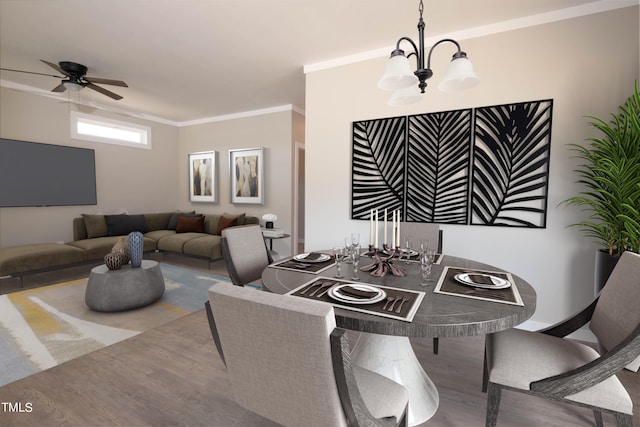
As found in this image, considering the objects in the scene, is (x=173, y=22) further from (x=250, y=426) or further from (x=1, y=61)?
(x=250, y=426)

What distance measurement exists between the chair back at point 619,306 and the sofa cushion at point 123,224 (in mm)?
5838

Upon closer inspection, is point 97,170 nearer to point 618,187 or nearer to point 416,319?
point 416,319

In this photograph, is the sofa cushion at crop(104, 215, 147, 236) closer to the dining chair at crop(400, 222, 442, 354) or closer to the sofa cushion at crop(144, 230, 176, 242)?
the sofa cushion at crop(144, 230, 176, 242)

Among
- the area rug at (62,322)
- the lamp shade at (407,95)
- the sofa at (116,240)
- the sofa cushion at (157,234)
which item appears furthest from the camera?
the sofa cushion at (157,234)

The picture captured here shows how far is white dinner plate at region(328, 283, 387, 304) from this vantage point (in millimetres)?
1168

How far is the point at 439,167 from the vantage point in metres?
2.90

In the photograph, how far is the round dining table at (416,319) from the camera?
100 cm

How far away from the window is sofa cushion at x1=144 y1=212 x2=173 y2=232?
1374 mm

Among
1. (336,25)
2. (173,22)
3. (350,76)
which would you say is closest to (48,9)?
(173,22)

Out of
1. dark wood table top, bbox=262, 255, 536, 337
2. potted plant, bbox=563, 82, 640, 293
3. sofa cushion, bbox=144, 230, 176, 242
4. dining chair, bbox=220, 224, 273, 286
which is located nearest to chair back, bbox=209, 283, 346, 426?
dark wood table top, bbox=262, 255, 536, 337

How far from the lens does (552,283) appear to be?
99.7 inches

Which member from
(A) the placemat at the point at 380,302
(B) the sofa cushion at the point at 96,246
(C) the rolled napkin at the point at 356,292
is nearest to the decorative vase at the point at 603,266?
(A) the placemat at the point at 380,302

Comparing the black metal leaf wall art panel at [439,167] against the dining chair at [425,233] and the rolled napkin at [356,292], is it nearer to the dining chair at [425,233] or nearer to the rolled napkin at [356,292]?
the dining chair at [425,233]

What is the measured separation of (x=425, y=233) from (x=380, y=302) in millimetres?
1467
